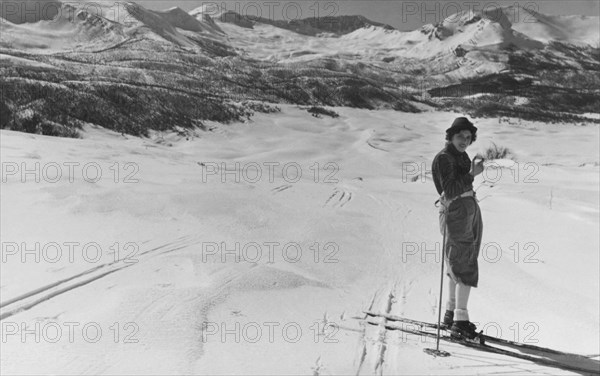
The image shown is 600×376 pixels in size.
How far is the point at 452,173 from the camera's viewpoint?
3.71 metres

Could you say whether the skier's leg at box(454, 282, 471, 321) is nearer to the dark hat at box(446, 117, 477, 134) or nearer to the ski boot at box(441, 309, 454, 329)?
the ski boot at box(441, 309, 454, 329)

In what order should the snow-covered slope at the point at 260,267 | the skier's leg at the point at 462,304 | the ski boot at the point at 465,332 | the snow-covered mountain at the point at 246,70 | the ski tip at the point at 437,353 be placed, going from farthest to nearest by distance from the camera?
1. the snow-covered mountain at the point at 246,70
2. the skier's leg at the point at 462,304
3. the ski boot at the point at 465,332
4. the ski tip at the point at 437,353
5. the snow-covered slope at the point at 260,267

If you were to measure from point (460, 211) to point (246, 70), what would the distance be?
41326mm

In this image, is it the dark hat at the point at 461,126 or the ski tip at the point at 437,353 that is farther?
the dark hat at the point at 461,126

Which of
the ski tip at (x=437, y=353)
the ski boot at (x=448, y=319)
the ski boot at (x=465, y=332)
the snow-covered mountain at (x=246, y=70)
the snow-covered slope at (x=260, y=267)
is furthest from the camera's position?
the snow-covered mountain at (x=246, y=70)

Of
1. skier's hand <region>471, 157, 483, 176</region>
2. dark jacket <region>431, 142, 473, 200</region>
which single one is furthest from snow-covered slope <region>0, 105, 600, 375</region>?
skier's hand <region>471, 157, 483, 176</region>

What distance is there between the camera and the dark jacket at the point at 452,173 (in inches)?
146

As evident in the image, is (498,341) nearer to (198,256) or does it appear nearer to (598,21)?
(198,256)

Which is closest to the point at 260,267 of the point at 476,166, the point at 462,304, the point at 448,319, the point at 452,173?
the point at 448,319

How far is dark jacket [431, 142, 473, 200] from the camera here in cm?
371

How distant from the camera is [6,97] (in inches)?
501

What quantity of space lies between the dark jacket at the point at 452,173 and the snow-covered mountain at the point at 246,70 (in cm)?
1042

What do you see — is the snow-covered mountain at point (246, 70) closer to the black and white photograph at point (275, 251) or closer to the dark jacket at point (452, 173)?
the black and white photograph at point (275, 251)

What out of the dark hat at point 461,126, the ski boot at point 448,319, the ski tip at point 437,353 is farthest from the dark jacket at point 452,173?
the ski tip at point 437,353
